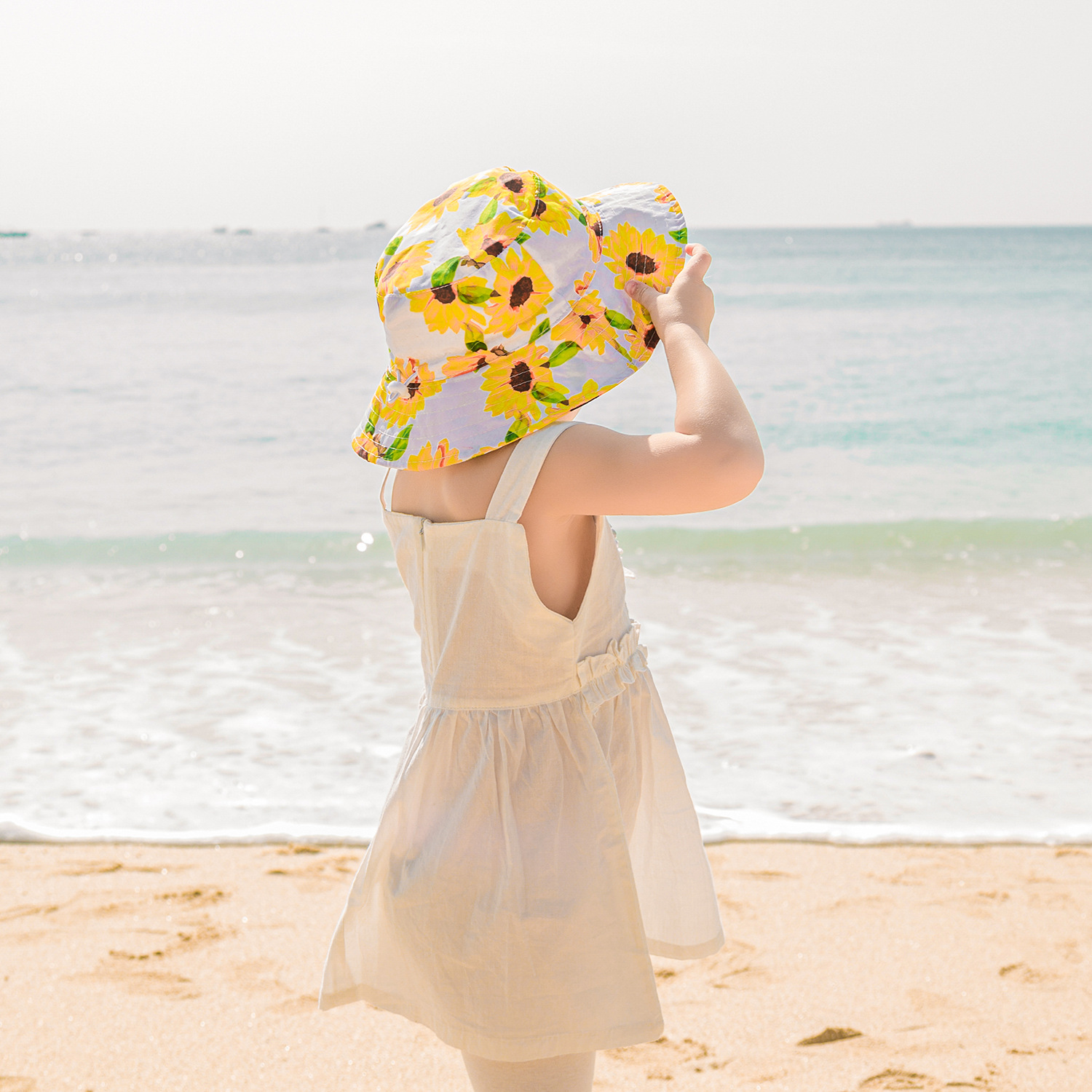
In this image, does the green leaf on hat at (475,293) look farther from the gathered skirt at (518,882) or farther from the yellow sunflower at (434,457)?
the gathered skirt at (518,882)

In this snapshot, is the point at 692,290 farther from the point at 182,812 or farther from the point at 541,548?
the point at 182,812

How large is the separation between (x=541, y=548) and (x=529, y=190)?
44 centimetres

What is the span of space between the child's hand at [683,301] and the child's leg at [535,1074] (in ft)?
3.13

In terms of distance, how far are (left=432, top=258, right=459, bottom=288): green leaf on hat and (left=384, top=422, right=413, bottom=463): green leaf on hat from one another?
19 centimetres

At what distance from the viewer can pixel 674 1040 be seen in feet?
7.74

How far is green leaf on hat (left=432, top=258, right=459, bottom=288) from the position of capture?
1.25m

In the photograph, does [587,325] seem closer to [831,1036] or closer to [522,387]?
[522,387]

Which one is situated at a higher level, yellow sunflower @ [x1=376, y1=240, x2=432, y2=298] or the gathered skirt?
yellow sunflower @ [x1=376, y1=240, x2=432, y2=298]

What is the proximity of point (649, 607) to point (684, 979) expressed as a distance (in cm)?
325

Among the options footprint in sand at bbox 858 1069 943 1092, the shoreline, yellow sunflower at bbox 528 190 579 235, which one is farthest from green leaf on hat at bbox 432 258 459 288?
the shoreline

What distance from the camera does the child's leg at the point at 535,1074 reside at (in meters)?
1.38

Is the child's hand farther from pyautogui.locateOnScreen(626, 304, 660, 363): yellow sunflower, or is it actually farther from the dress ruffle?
the dress ruffle

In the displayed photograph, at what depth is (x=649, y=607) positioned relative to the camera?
5.74 meters

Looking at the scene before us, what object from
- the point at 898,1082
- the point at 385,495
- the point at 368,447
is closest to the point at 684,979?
the point at 898,1082
